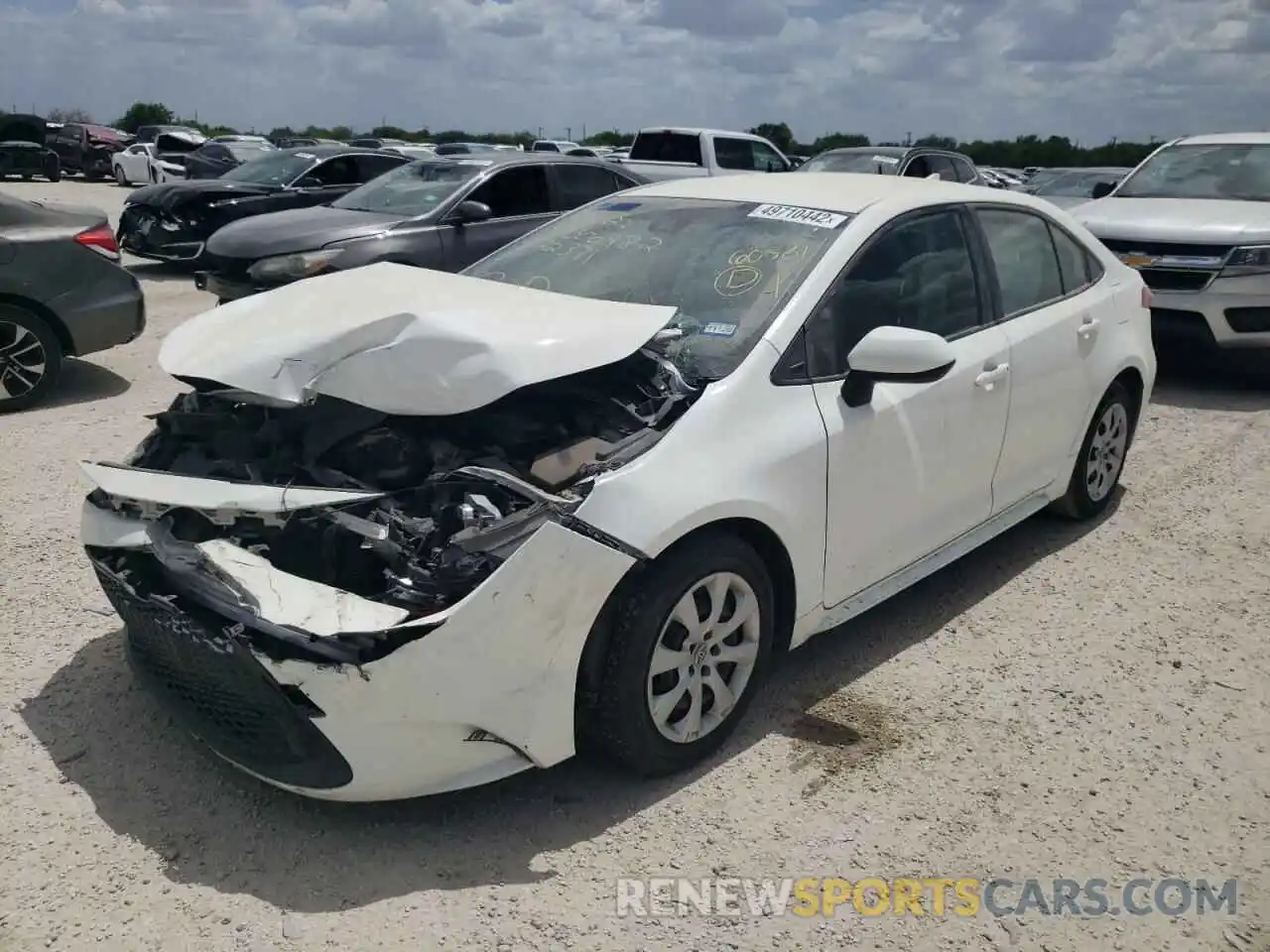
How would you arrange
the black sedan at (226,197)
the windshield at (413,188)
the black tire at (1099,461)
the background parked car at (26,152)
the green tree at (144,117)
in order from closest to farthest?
the black tire at (1099,461), the windshield at (413,188), the black sedan at (226,197), the background parked car at (26,152), the green tree at (144,117)

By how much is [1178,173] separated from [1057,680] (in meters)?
7.26

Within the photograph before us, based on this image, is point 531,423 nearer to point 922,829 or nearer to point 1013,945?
point 922,829

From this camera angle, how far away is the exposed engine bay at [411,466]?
2.81 metres

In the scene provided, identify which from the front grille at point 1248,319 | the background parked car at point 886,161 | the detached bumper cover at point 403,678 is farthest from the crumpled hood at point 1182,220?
the detached bumper cover at point 403,678

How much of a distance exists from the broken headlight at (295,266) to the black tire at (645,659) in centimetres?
644

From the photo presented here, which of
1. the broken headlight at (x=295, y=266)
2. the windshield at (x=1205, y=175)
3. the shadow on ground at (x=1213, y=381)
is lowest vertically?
the shadow on ground at (x=1213, y=381)

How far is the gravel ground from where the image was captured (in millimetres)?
2695

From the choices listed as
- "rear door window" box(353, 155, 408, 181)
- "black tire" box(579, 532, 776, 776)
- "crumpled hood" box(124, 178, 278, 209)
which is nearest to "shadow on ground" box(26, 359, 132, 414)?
"crumpled hood" box(124, 178, 278, 209)

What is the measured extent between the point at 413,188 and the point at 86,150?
1006 inches

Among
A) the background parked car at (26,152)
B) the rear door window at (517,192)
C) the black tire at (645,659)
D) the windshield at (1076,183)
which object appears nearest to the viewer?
the black tire at (645,659)

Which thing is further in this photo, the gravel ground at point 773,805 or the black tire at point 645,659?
the black tire at point 645,659

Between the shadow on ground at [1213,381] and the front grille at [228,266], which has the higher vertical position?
the front grille at [228,266]

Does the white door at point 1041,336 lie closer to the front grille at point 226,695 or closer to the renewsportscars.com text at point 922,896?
the renewsportscars.com text at point 922,896

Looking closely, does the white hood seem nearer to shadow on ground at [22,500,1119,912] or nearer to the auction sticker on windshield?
the auction sticker on windshield
